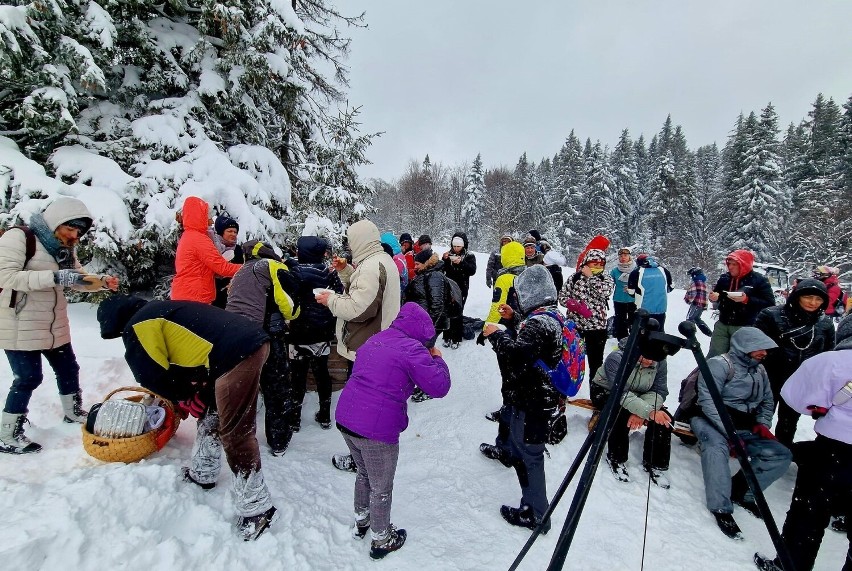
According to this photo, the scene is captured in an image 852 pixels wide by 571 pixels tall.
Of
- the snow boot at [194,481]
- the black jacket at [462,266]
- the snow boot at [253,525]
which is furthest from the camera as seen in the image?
the black jacket at [462,266]

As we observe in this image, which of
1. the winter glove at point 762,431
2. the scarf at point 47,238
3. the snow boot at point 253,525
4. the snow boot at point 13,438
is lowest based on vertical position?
the snow boot at point 253,525

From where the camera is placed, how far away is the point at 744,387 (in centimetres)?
Answer: 388

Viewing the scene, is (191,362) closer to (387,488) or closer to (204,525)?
(204,525)

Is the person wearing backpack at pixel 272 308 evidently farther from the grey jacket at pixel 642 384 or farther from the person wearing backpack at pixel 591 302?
the person wearing backpack at pixel 591 302

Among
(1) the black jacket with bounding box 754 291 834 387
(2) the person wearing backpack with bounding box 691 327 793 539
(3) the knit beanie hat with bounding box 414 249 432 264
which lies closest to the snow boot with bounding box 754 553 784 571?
(2) the person wearing backpack with bounding box 691 327 793 539

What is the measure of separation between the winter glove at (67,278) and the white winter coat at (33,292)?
37 mm

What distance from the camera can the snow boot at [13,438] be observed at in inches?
122

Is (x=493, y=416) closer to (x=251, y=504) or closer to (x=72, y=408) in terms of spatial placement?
(x=251, y=504)

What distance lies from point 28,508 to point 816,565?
5928 mm

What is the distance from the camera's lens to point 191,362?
277cm

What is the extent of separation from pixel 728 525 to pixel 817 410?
1378 millimetres

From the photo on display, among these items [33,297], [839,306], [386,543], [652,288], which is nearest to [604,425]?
[386,543]

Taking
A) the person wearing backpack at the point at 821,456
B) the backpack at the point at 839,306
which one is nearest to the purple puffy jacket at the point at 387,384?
the person wearing backpack at the point at 821,456

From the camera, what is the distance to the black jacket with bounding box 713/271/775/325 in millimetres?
5047
